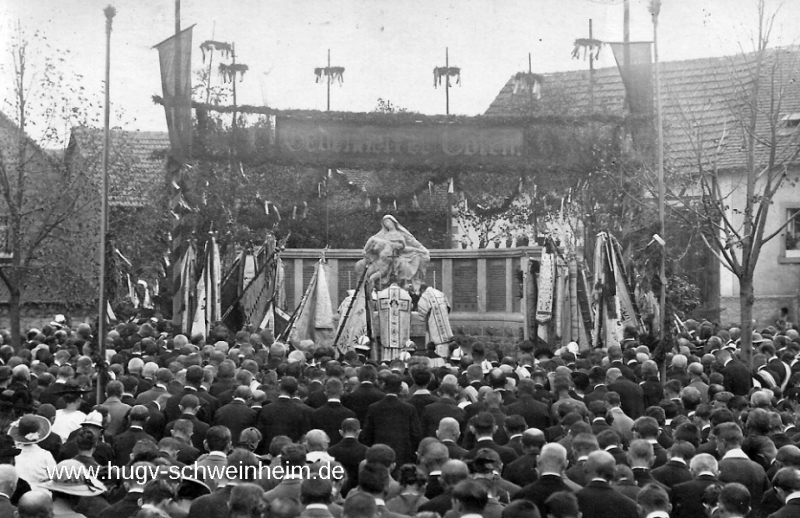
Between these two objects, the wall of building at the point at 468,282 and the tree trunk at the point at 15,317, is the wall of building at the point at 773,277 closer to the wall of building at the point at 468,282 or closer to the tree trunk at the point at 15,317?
the wall of building at the point at 468,282

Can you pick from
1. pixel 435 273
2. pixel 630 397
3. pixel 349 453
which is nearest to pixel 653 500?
pixel 349 453

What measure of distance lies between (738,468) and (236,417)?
456cm

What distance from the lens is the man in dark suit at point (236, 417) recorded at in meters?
11.5

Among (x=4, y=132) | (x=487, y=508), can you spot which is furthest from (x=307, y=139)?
(x=487, y=508)

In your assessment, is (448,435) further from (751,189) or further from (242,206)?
(242,206)

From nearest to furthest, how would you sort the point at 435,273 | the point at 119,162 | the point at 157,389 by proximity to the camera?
the point at 157,389, the point at 435,273, the point at 119,162

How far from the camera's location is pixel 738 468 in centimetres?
946

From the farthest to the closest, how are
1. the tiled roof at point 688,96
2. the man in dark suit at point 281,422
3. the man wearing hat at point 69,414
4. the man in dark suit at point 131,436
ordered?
1. the tiled roof at point 688,96
2. the man wearing hat at point 69,414
3. the man in dark suit at point 281,422
4. the man in dark suit at point 131,436

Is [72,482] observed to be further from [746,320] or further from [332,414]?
[746,320]

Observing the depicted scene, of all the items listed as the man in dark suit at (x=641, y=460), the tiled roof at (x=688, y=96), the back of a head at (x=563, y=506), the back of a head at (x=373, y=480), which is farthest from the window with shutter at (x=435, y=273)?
the back of a head at (x=563, y=506)

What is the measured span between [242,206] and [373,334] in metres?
12.0

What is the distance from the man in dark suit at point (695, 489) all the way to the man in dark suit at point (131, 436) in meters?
4.24

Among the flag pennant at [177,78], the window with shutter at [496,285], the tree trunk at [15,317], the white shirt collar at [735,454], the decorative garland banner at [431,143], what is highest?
the flag pennant at [177,78]

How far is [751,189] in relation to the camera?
17.3 meters
